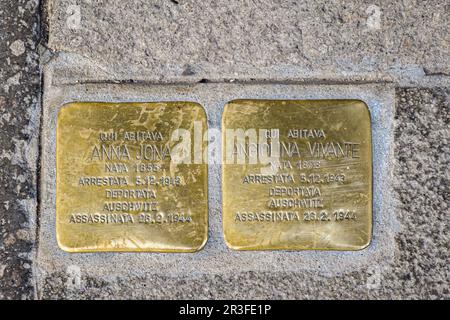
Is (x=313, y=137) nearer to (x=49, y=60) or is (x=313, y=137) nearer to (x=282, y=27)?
(x=282, y=27)

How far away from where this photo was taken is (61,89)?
1599 mm

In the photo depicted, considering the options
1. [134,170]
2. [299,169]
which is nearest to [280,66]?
[299,169]

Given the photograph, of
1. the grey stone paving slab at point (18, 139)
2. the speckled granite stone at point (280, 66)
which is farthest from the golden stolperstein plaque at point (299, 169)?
the grey stone paving slab at point (18, 139)

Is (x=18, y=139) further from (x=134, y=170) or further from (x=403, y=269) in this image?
(x=403, y=269)

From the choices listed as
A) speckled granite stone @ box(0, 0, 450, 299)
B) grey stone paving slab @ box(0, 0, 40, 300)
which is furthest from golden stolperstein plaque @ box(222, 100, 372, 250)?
grey stone paving slab @ box(0, 0, 40, 300)

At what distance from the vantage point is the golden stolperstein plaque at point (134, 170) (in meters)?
1.56

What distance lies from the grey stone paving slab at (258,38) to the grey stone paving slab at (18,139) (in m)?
0.11

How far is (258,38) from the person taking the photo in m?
1.58

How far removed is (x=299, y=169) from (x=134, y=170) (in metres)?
0.59

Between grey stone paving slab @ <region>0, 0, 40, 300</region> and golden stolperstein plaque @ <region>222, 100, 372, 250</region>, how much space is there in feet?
2.35

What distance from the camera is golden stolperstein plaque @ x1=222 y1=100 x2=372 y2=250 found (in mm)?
1559

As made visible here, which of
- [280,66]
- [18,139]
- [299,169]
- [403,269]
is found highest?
[280,66]

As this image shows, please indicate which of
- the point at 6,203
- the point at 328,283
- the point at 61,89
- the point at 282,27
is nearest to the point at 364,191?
the point at 328,283

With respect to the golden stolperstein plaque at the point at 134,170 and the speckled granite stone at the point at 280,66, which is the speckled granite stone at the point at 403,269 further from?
the golden stolperstein plaque at the point at 134,170
